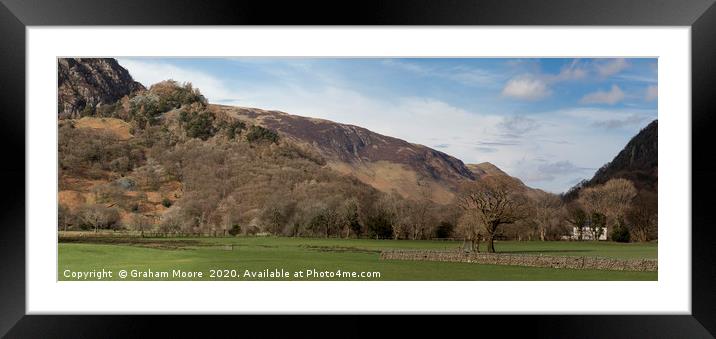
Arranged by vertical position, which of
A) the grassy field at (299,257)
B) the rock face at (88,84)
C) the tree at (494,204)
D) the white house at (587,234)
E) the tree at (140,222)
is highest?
the rock face at (88,84)

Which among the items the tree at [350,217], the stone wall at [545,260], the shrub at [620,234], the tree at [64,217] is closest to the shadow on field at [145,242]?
the tree at [64,217]

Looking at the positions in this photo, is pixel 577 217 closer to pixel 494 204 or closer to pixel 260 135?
pixel 494 204

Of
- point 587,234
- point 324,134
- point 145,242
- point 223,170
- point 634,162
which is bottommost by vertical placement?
point 145,242

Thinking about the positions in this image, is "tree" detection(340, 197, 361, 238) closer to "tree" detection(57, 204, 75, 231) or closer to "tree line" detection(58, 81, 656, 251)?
"tree line" detection(58, 81, 656, 251)

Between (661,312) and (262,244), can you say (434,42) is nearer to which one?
(661,312)

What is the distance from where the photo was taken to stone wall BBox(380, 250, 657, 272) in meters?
12.4

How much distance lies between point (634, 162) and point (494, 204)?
134 inches

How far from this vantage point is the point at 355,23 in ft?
23.6

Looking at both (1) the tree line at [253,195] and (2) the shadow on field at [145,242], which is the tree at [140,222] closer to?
(1) the tree line at [253,195]

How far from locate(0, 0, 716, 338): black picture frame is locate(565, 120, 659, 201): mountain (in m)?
6.53

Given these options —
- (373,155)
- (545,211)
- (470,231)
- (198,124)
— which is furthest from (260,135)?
(545,211)

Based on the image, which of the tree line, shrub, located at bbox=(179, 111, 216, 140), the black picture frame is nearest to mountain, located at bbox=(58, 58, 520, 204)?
the tree line

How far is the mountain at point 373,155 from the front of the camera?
47.4 feet

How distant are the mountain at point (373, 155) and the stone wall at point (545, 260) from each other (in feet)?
6.06
